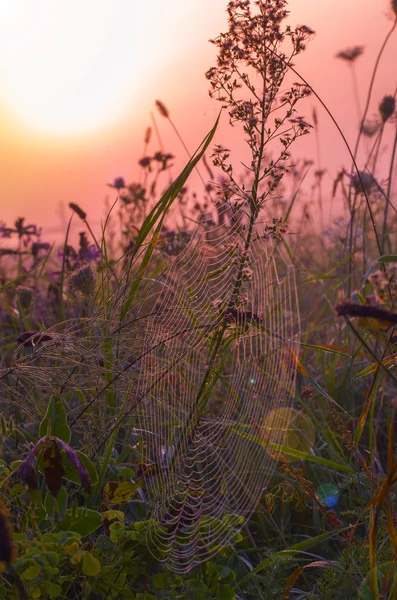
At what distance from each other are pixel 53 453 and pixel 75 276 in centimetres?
128

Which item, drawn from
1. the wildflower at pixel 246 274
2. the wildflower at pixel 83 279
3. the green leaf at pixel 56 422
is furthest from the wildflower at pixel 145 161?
the green leaf at pixel 56 422

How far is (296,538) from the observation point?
2.23 m

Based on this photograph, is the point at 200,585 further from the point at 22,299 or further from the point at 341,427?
the point at 22,299

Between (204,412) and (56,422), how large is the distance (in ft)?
1.69

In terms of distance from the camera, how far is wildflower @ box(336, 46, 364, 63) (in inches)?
138

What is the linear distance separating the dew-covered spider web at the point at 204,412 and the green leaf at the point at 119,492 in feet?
0.25

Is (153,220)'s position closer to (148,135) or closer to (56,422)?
(56,422)

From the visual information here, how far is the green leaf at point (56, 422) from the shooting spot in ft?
5.39

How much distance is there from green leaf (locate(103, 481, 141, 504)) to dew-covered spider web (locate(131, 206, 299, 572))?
76 millimetres

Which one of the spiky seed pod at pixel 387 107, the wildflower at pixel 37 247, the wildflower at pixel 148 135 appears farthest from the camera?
the wildflower at pixel 148 135

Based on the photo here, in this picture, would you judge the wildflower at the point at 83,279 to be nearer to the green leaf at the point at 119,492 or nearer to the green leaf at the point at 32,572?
the green leaf at the point at 119,492

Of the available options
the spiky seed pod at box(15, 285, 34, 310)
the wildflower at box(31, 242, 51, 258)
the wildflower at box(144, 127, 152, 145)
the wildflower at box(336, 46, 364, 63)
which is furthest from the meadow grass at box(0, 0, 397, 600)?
the wildflower at box(144, 127, 152, 145)

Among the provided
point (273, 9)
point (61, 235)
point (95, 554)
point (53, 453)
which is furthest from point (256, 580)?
point (61, 235)

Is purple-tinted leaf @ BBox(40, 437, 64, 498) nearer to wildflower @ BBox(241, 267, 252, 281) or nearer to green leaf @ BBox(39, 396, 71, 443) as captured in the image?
green leaf @ BBox(39, 396, 71, 443)
